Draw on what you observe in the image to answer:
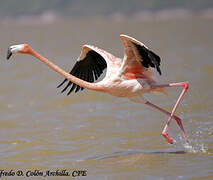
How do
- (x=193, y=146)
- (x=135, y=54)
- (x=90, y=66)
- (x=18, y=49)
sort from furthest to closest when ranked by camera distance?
(x=90, y=66) < (x=193, y=146) < (x=135, y=54) < (x=18, y=49)

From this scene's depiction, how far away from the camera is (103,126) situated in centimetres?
1262

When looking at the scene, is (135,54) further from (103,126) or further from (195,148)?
(103,126)

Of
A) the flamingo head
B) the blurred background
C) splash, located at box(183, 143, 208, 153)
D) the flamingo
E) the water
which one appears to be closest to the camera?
the flamingo head

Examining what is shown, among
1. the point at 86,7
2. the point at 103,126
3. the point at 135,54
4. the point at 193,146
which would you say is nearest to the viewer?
the point at 135,54

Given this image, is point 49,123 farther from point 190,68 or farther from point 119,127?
point 190,68

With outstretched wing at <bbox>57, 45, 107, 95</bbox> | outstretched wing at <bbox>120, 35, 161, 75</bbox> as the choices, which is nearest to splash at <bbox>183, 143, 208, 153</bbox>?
outstretched wing at <bbox>120, 35, 161, 75</bbox>

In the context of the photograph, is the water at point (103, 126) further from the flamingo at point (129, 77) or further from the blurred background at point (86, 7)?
the blurred background at point (86, 7)

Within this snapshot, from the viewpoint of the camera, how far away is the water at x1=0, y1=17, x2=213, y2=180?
976 centimetres

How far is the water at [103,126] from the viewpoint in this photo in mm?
9758

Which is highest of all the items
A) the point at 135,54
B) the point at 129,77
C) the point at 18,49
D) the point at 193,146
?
the point at 18,49

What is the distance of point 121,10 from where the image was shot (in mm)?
41188

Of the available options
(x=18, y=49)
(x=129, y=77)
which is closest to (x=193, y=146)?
(x=129, y=77)

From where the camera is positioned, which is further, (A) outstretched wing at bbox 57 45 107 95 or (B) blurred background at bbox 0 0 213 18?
(B) blurred background at bbox 0 0 213 18

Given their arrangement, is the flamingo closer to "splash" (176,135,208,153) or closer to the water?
"splash" (176,135,208,153)
